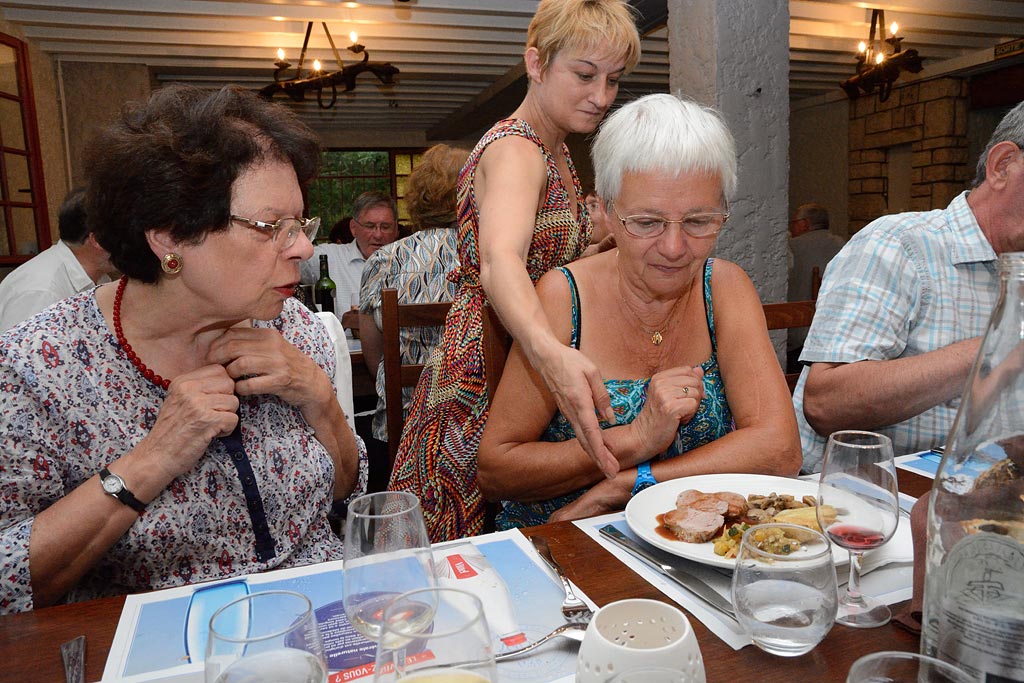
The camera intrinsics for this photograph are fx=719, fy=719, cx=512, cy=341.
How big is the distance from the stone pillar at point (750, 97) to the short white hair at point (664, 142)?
2.43 metres

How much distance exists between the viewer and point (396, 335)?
2.40 m

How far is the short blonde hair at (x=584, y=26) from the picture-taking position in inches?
73.2

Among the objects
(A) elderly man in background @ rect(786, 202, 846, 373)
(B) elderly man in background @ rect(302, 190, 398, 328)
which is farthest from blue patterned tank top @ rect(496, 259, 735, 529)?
(A) elderly man in background @ rect(786, 202, 846, 373)

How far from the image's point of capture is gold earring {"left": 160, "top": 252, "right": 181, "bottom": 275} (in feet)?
4.15

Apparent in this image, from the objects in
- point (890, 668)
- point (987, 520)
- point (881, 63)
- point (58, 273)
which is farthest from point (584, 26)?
point (881, 63)

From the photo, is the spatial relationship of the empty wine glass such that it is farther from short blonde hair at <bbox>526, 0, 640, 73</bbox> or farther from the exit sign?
the exit sign

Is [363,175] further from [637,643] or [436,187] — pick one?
[637,643]

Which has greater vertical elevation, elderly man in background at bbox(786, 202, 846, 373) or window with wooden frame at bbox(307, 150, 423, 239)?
window with wooden frame at bbox(307, 150, 423, 239)

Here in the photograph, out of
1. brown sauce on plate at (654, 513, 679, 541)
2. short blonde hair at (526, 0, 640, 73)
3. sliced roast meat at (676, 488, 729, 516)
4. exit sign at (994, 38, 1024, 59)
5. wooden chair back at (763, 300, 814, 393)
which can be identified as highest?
exit sign at (994, 38, 1024, 59)

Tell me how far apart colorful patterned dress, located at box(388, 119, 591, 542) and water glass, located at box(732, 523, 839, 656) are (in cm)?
110

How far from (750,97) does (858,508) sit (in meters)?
3.47

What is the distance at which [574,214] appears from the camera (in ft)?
6.63

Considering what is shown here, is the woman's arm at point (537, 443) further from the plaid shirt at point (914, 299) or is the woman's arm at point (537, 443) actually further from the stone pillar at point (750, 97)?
the stone pillar at point (750, 97)

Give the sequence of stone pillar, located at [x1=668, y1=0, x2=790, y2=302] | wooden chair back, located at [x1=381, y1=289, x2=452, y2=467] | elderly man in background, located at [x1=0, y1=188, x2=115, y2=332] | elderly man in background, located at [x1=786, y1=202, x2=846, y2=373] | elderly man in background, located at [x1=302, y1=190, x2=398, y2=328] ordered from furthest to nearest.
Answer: elderly man in background, located at [x1=786, y1=202, x2=846, y2=373] → elderly man in background, located at [x1=302, y1=190, x2=398, y2=328] → stone pillar, located at [x1=668, y1=0, x2=790, y2=302] → elderly man in background, located at [x1=0, y1=188, x2=115, y2=332] → wooden chair back, located at [x1=381, y1=289, x2=452, y2=467]
